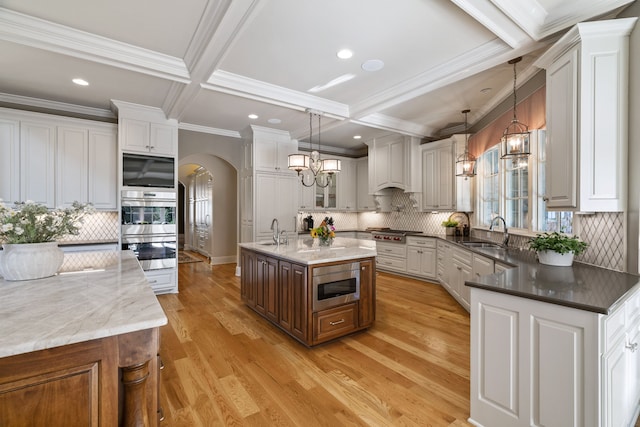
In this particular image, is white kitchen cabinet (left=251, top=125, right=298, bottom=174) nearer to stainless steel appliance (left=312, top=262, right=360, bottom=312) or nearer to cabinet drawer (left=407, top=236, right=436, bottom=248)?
cabinet drawer (left=407, top=236, right=436, bottom=248)

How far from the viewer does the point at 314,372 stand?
2533 millimetres

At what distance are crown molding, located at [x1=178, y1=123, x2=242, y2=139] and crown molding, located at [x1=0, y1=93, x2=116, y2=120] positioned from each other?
1.05 meters

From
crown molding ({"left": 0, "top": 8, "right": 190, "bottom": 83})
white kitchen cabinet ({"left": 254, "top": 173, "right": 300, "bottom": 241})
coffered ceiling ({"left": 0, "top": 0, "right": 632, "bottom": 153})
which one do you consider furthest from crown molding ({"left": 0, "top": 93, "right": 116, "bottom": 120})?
white kitchen cabinet ({"left": 254, "top": 173, "right": 300, "bottom": 241})

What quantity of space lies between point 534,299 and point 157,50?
383 cm

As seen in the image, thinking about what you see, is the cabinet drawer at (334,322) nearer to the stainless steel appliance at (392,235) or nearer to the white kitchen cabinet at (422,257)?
the white kitchen cabinet at (422,257)

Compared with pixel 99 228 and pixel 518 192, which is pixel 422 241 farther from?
pixel 99 228

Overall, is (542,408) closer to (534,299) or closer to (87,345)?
(534,299)

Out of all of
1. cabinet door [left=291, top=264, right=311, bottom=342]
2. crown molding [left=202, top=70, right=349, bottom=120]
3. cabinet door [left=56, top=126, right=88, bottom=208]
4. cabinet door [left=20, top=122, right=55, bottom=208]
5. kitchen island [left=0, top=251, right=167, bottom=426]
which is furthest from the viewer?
cabinet door [left=56, top=126, right=88, bottom=208]

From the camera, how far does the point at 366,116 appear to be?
4.77 metres

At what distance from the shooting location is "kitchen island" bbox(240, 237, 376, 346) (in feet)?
9.60

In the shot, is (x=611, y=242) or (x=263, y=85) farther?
(x=263, y=85)

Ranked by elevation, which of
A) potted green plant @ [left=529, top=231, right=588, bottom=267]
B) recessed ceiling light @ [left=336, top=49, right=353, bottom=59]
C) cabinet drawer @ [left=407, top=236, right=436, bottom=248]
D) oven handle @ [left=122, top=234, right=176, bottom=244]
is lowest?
cabinet drawer @ [left=407, top=236, right=436, bottom=248]

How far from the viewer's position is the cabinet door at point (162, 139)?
183 inches

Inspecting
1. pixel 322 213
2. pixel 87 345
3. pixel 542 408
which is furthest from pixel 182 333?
pixel 322 213
